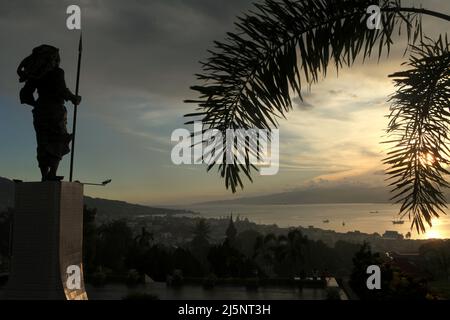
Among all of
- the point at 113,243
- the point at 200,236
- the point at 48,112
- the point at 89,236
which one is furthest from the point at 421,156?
the point at 200,236

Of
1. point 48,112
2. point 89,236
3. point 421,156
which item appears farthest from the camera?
point 89,236

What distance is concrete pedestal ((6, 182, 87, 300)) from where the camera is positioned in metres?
7.52

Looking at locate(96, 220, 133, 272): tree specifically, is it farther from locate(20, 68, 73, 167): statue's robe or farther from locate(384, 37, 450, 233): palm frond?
locate(384, 37, 450, 233): palm frond

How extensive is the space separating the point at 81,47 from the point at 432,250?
17.6 meters

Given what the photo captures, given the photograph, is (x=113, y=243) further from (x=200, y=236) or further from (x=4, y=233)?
(x=200, y=236)

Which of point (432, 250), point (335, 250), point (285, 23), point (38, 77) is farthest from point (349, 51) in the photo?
point (335, 250)

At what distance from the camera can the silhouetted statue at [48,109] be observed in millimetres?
7782

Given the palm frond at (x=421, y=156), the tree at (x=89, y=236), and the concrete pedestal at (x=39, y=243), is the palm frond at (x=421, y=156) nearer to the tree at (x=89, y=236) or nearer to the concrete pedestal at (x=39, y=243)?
the concrete pedestal at (x=39, y=243)

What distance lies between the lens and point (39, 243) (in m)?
7.61

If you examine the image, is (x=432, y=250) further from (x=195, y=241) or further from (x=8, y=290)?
(x=195, y=241)

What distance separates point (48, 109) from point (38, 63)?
0.74 m

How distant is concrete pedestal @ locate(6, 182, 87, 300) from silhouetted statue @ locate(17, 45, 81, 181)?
1.16ft

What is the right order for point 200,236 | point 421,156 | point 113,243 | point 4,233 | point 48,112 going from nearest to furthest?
point 421,156 → point 48,112 → point 4,233 → point 113,243 → point 200,236

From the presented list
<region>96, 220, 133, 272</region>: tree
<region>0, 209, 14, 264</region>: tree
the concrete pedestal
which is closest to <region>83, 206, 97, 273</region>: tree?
<region>96, 220, 133, 272</region>: tree
